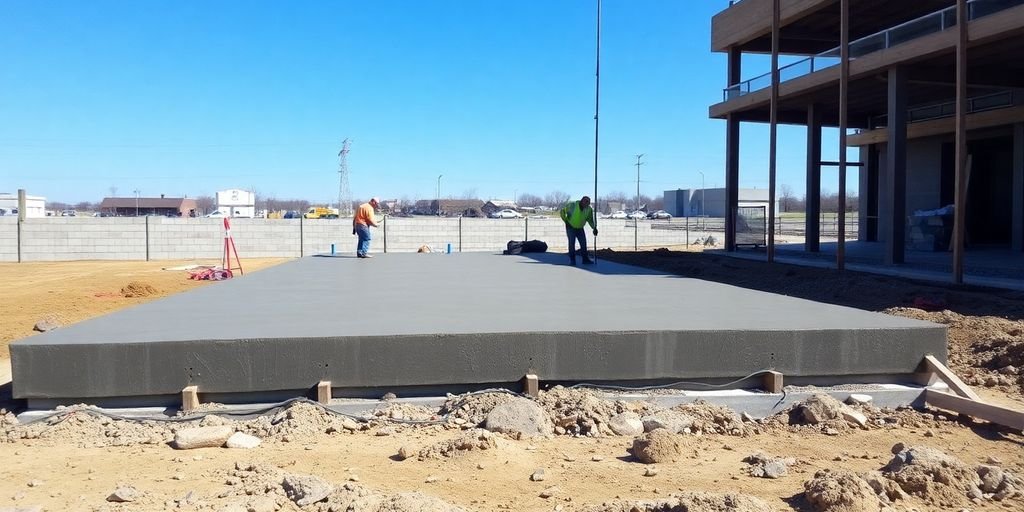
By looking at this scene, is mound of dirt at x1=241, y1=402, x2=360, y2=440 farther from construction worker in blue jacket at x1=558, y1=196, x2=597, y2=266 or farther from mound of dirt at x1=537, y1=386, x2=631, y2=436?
construction worker in blue jacket at x1=558, y1=196, x2=597, y2=266

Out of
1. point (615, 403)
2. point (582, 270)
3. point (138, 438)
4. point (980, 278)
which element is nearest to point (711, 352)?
point (615, 403)

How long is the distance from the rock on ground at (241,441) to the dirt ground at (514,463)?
0.06m

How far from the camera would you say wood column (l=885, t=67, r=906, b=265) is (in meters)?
17.8

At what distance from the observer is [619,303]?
8.68 metres

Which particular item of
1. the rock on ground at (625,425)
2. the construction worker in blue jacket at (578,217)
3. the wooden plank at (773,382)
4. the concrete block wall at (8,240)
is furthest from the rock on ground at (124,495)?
the concrete block wall at (8,240)

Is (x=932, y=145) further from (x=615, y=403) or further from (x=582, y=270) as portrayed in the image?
(x=615, y=403)

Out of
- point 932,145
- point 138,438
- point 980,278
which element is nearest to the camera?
point 138,438

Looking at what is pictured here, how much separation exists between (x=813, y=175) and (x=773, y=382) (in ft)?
59.8

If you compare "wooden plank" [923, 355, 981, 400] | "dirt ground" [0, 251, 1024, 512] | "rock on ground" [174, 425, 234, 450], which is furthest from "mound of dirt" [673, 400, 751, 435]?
"rock on ground" [174, 425, 234, 450]

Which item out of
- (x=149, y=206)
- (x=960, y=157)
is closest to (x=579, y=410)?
(x=960, y=157)

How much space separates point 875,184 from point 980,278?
15.4 metres

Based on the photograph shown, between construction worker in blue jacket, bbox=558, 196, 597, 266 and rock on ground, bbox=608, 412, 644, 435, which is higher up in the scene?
construction worker in blue jacket, bbox=558, 196, 597, 266

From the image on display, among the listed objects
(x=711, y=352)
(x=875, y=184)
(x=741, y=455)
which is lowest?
(x=741, y=455)

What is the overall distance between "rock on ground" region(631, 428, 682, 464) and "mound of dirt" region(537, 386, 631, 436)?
1.98 ft
